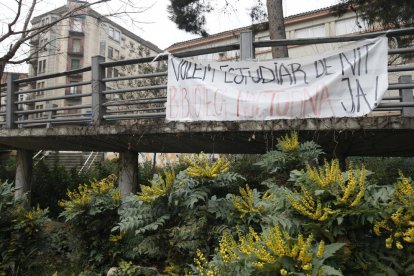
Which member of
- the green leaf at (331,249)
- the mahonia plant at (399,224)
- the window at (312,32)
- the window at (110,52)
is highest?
the window at (110,52)

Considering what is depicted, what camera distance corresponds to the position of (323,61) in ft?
17.8

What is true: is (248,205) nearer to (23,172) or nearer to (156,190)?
(156,190)

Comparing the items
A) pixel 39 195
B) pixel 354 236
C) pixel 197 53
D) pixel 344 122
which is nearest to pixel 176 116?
pixel 197 53

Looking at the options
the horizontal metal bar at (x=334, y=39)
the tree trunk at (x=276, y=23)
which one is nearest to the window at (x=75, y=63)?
the tree trunk at (x=276, y=23)

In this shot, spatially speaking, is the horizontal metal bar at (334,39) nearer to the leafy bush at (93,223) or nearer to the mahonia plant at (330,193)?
the mahonia plant at (330,193)

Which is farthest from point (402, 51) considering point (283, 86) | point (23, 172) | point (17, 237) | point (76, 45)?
point (76, 45)

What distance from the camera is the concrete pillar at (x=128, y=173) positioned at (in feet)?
24.5

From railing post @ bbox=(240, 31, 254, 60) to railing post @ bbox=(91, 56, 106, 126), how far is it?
2695mm

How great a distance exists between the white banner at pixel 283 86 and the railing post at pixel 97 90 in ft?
5.05

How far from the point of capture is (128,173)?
7465 millimetres

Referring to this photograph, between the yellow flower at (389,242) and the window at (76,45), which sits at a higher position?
the window at (76,45)

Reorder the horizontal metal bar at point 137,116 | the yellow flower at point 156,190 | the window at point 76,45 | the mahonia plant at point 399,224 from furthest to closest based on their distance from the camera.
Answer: the window at point 76,45, the horizontal metal bar at point 137,116, the yellow flower at point 156,190, the mahonia plant at point 399,224

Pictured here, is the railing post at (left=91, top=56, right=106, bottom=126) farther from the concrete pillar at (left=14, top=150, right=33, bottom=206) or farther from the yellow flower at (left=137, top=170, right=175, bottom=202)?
the concrete pillar at (left=14, top=150, right=33, bottom=206)

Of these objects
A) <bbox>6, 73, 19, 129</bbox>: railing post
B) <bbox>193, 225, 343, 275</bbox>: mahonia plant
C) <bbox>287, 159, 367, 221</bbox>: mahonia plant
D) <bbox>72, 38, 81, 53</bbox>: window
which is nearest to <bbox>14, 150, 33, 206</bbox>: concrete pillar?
<bbox>6, 73, 19, 129</bbox>: railing post
